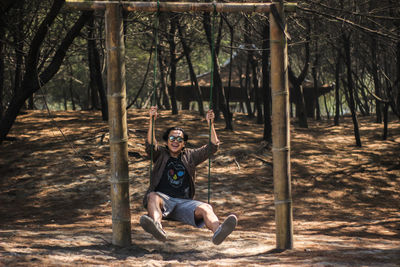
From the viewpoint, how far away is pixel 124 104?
4516 millimetres

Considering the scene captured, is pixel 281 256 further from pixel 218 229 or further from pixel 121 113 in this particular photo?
pixel 121 113

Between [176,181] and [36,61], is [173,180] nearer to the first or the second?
[176,181]

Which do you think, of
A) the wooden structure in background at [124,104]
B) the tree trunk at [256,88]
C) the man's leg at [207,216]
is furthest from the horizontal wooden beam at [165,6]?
the tree trunk at [256,88]

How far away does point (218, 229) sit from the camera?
4070 millimetres

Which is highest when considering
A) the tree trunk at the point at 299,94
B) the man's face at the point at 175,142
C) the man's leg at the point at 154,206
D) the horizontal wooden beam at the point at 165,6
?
the horizontal wooden beam at the point at 165,6

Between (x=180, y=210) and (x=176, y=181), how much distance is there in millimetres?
338

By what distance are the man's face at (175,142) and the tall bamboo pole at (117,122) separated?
1.58ft

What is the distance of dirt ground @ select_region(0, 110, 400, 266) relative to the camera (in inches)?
169

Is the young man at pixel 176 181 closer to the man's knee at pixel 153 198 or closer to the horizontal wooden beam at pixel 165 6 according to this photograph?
the man's knee at pixel 153 198

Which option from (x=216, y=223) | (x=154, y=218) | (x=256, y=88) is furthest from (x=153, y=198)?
(x=256, y=88)

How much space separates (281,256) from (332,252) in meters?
0.52

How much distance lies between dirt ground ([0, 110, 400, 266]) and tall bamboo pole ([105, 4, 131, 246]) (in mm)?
273

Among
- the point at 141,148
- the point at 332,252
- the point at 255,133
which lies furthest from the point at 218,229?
the point at 255,133

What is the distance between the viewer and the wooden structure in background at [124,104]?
4.45 meters
